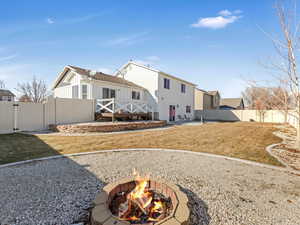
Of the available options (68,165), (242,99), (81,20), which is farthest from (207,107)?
(68,165)

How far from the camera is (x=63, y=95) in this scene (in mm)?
16547

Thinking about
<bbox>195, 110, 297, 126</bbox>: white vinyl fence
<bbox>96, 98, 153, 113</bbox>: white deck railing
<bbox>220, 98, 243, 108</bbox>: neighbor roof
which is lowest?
<bbox>195, 110, 297, 126</bbox>: white vinyl fence

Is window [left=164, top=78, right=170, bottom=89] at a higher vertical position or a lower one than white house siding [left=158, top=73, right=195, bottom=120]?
higher

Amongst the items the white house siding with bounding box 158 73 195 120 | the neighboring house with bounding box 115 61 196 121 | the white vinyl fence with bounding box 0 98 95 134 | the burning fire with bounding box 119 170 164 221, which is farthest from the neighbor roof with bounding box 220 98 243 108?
the burning fire with bounding box 119 170 164 221

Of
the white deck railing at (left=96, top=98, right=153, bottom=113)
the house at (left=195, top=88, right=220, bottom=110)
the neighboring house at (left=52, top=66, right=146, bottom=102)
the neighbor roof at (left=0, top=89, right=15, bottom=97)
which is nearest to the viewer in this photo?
the white deck railing at (left=96, top=98, right=153, bottom=113)

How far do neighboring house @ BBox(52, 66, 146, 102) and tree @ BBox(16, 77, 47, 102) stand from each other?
1711 cm

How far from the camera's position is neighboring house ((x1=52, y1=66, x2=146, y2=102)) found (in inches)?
545

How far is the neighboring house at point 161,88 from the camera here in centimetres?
1819

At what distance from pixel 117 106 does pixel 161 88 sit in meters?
6.89

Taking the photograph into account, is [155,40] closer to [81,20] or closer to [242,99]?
[81,20]

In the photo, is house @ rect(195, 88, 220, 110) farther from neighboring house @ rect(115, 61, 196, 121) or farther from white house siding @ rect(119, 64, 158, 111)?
white house siding @ rect(119, 64, 158, 111)

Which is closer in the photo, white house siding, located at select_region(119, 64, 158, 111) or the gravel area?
the gravel area

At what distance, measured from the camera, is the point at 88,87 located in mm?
13875

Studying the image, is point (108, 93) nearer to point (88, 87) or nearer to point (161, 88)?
point (88, 87)
